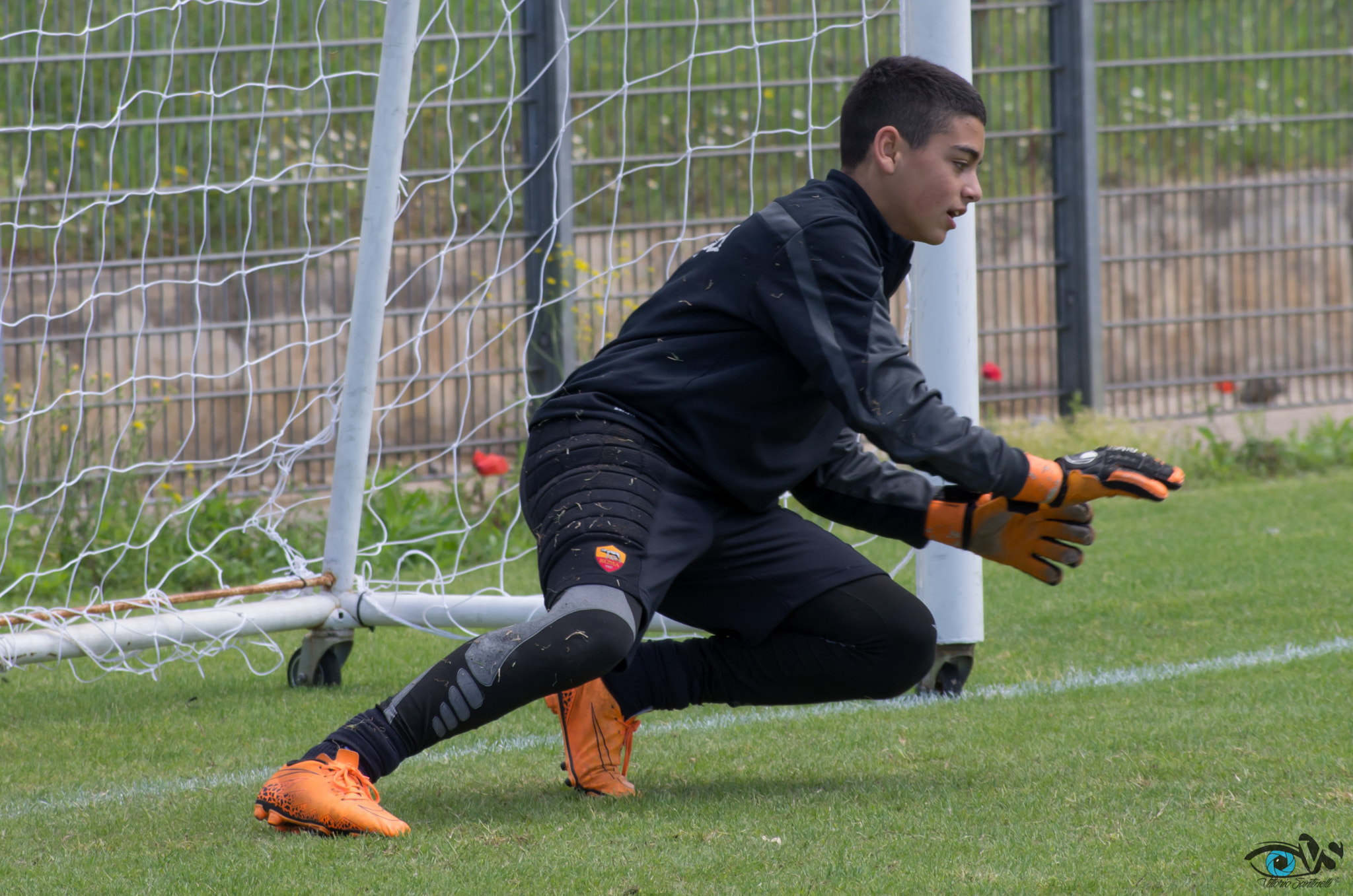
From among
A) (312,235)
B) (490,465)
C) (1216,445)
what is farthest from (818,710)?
(1216,445)

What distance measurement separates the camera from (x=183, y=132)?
22.5 ft

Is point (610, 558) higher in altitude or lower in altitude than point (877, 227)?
lower

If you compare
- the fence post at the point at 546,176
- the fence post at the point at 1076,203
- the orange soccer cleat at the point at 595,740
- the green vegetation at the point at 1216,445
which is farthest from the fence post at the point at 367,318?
the fence post at the point at 1076,203

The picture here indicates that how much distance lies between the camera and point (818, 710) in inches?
149

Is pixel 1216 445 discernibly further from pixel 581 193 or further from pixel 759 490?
pixel 759 490

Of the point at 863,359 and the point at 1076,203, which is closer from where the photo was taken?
the point at 863,359

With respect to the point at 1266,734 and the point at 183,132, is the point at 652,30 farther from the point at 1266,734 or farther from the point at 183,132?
the point at 1266,734

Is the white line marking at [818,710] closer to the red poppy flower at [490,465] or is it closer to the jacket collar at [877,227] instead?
the jacket collar at [877,227]

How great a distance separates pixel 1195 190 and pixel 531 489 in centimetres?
632

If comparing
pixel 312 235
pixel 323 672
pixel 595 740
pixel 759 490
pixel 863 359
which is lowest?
pixel 323 672

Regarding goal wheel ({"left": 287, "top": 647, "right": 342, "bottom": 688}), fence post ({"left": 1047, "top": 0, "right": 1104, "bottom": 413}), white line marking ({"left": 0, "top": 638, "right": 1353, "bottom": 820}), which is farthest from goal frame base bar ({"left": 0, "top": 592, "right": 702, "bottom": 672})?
fence post ({"left": 1047, "top": 0, "right": 1104, "bottom": 413})

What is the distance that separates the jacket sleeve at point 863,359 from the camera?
2.72m

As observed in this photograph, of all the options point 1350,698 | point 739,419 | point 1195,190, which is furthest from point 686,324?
point 1195,190

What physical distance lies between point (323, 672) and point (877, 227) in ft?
7.01
